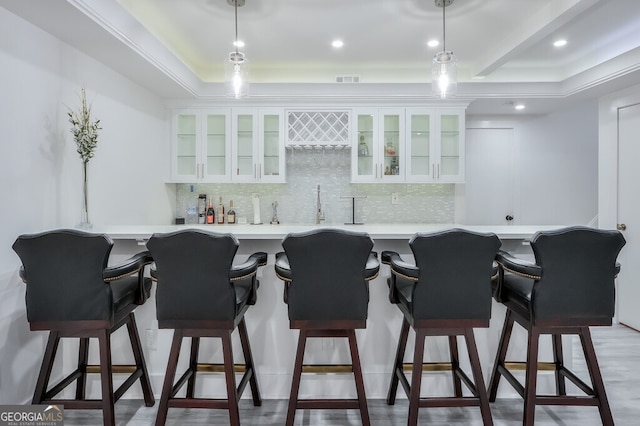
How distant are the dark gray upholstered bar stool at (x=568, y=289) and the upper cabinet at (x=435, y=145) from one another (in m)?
2.17

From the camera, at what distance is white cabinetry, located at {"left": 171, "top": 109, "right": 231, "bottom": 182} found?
3922 millimetres

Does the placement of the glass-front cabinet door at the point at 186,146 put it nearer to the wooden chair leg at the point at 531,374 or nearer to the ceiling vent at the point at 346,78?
the ceiling vent at the point at 346,78

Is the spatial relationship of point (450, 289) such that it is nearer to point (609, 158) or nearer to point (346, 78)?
point (346, 78)

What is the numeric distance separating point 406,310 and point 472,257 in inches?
16.6

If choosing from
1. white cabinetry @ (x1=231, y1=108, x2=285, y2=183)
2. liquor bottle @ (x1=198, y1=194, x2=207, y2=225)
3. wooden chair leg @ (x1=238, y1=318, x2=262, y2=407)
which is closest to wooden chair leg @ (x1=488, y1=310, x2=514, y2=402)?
wooden chair leg @ (x1=238, y1=318, x2=262, y2=407)

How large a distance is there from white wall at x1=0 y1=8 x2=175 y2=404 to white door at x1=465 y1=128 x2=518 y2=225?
389 cm

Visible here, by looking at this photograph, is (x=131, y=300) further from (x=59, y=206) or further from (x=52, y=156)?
(x=52, y=156)

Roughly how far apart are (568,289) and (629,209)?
8.81 ft

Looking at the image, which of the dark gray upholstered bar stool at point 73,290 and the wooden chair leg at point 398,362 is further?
the wooden chair leg at point 398,362

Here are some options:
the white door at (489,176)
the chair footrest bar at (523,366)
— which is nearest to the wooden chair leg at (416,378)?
the chair footrest bar at (523,366)

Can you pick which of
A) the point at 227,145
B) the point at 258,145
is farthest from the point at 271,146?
the point at 227,145

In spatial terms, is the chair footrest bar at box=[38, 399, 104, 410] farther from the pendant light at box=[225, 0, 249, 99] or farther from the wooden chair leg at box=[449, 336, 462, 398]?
the pendant light at box=[225, 0, 249, 99]

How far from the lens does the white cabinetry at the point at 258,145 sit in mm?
3910

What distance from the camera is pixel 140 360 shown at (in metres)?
2.07
